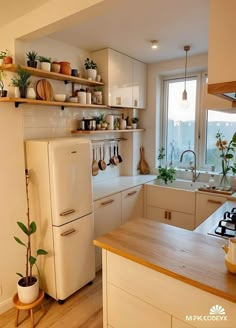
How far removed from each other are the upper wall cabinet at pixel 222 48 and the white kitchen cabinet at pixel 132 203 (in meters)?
2.04

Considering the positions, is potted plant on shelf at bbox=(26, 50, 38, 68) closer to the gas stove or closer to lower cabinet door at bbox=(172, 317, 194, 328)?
the gas stove

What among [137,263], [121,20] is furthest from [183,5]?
[137,263]

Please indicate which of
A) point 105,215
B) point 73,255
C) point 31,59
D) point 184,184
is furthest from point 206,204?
point 31,59

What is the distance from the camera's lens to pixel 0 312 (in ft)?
7.25

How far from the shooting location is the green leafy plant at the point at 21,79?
2.12m

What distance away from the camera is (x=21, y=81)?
215 centimetres

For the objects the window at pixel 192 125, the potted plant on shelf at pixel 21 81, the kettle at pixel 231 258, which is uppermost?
the potted plant on shelf at pixel 21 81

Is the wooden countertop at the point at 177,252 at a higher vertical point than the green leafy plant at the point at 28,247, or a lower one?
higher

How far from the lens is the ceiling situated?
189cm

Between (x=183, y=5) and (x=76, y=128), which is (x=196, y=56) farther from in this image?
(x=76, y=128)

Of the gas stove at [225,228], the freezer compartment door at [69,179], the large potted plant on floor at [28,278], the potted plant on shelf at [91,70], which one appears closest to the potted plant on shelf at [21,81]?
the freezer compartment door at [69,179]

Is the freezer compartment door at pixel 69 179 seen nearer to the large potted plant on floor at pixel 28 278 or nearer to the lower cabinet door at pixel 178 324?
the large potted plant on floor at pixel 28 278

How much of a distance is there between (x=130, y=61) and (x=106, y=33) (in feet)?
2.94

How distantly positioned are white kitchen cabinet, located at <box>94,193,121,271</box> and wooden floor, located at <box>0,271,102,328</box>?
436 millimetres
